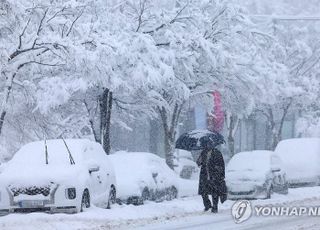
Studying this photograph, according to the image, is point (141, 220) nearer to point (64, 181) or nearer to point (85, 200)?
point (85, 200)

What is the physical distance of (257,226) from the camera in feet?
43.3

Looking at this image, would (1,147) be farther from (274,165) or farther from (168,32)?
(274,165)

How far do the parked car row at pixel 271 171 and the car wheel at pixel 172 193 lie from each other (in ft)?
5.47

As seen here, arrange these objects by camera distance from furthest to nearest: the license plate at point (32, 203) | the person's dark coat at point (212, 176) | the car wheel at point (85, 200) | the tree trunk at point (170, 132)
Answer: the tree trunk at point (170, 132) → the person's dark coat at point (212, 176) → the car wheel at point (85, 200) → the license plate at point (32, 203)

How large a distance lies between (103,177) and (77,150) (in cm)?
90

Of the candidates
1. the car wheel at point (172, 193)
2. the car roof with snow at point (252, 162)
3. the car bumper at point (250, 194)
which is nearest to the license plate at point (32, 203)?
the car wheel at point (172, 193)

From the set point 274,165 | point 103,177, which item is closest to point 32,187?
point 103,177

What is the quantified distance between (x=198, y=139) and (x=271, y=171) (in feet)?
15.1

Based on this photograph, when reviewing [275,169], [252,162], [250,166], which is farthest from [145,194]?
[275,169]

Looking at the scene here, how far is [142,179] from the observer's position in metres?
19.1

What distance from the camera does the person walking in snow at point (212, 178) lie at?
16078mm

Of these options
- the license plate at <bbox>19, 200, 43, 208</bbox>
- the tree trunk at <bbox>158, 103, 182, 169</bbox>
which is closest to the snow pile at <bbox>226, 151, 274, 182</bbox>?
the tree trunk at <bbox>158, 103, 182, 169</bbox>

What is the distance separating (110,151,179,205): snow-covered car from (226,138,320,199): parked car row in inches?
78.0

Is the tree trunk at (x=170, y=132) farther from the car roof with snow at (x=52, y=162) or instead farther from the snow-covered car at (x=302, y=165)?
the car roof with snow at (x=52, y=162)
